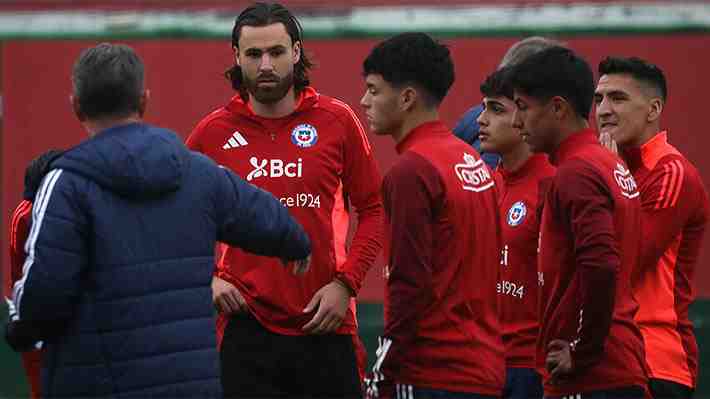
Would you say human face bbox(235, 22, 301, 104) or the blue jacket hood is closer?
the blue jacket hood

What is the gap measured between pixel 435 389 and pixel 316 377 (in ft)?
3.09

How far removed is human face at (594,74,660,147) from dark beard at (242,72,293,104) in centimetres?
109

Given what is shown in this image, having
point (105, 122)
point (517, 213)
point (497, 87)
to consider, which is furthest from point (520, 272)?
point (105, 122)

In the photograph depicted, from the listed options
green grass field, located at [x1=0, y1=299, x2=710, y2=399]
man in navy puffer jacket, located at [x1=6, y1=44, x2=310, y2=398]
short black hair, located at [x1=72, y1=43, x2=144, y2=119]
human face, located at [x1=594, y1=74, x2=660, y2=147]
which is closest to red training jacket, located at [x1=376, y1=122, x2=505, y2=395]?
man in navy puffer jacket, located at [x1=6, y1=44, x2=310, y2=398]

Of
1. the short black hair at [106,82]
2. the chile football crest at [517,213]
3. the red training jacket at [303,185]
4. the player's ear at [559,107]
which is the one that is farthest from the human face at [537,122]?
the short black hair at [106,82]

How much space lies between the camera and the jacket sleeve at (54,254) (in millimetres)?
3506

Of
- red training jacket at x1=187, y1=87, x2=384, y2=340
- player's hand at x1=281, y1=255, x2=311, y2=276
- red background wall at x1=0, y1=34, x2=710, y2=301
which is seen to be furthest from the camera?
red background wall at x1=0, y1=34, x2=710, y2=301

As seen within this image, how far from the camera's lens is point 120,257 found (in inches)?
141

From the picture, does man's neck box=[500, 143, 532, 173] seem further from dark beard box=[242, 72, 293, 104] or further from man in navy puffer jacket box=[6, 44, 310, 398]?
man in navy puffer jacket box=[6, 44, 310, 398]

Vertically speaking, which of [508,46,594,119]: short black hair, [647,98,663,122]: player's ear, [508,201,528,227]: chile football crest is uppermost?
[508,46,594,119]: short black hair

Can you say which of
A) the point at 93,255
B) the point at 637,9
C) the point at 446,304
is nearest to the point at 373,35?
the point at 637,9

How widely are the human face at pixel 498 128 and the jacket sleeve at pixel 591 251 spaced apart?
94cm

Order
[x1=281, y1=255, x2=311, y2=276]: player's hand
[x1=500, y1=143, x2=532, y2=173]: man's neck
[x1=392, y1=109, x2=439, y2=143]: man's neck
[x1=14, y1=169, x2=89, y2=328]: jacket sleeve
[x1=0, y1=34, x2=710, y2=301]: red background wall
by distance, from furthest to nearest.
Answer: [x1=0, y1=34, x2=710, y2=301]: red background wall, [x1=500, y1=143, x2=532, y2=173]: man's neck, [x1=392, y1=109, x2=439, y2=143]: man's neck, [x1=281, y1=255, x2=311, y2=276]: player's hand, [x1=14, y1=169, x2=89, y2=328]: jacket sleeve

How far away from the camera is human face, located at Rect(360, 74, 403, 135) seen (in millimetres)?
4398
